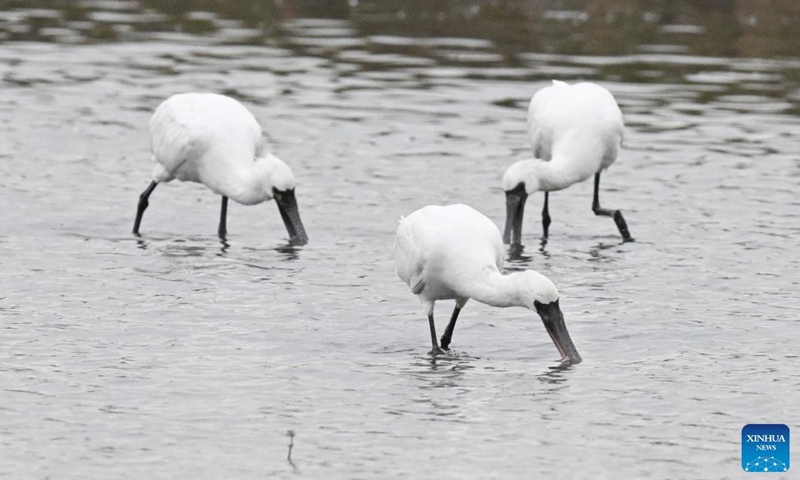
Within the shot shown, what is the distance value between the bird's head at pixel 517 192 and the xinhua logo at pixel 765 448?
592 centimetres

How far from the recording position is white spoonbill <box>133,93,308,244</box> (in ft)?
49.1

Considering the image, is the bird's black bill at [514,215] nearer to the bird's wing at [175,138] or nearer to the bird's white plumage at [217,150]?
the bird's white plumage at [217,150]

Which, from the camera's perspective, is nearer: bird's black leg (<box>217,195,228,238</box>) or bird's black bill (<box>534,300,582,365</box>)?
bird's black bill (<box>534,300,582,365</box>)

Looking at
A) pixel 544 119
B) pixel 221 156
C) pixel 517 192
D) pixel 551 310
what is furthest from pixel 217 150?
pixel 551 310

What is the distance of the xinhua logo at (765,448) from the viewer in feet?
28.8

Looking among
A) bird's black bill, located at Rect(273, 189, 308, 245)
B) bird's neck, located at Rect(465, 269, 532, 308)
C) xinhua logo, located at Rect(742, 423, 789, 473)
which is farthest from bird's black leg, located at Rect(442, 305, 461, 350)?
bird's black bill, located at Rect(273, 189, 308, 245)

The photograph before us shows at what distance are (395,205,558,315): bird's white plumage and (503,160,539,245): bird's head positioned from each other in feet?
13.0

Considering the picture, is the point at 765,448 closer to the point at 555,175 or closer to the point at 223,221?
the point at 555,175

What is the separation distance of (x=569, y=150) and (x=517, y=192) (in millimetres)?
591

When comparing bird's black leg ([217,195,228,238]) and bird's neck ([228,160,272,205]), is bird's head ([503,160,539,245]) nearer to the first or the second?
bird's neck ([228,160,272,205])

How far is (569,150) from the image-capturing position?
1512 cm

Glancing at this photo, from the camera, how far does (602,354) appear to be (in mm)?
11180

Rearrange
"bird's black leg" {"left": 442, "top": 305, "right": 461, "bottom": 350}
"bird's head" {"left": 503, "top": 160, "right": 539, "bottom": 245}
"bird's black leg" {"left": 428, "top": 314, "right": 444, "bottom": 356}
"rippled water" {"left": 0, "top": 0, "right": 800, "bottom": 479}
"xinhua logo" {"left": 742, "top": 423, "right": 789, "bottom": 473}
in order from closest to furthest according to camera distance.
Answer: "xinhua logo" {"left": 742, "top": 423, "right": 789, "bottom": 473}
"rippled water" {"left": 0, "top": 0, "right": 800, "bottom": 479}
"bird's black leg" {"left": 428, "top": 314, "right": 444, "bottom": 356}
"bird's black leg" {"left": 442, "top": 305, "right": 461, "bottom": 350}
"bird's head" {"left": 503, "top": 160, "right": 539, "bottom": 245}

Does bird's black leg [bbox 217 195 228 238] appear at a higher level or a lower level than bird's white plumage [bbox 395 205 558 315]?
lower
